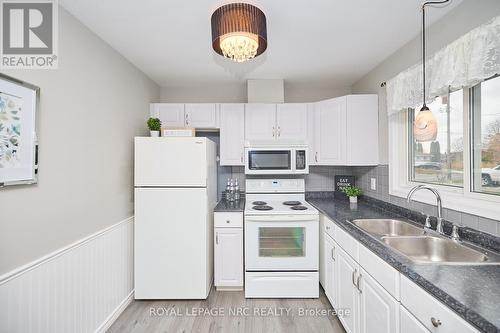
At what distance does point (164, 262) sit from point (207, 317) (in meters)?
0.64

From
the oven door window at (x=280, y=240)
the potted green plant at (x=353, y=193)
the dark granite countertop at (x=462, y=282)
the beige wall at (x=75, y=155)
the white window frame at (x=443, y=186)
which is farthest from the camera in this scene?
the potted green plant at (x=353, y=193)

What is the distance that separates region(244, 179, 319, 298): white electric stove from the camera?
2.35 meters

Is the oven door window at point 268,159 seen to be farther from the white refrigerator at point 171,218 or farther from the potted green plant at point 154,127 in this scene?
the potted green plant at point 154,127

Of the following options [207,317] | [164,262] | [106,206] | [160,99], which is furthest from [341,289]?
[160,99]

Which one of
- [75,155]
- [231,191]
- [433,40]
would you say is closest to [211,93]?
[231,191]

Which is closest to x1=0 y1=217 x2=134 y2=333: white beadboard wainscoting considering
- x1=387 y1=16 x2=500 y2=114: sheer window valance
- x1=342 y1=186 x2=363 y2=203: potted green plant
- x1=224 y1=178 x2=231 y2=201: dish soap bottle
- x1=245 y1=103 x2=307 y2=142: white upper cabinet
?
x1=224 y1=178 x2=231 y2=201: dish soap bottle

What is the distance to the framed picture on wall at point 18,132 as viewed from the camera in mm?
1178

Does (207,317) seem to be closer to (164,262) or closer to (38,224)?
(164,262)

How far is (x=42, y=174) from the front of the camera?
55.2 inches

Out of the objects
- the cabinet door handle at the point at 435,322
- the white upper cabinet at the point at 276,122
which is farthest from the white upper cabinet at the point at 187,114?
the cabinet door handle at the point at 435,322

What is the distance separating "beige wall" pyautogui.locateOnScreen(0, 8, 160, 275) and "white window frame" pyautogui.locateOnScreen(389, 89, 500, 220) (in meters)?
2.60

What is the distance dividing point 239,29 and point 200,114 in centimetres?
177

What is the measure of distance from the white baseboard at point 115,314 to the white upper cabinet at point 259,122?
2.08 m

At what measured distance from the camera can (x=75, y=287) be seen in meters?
1.65
